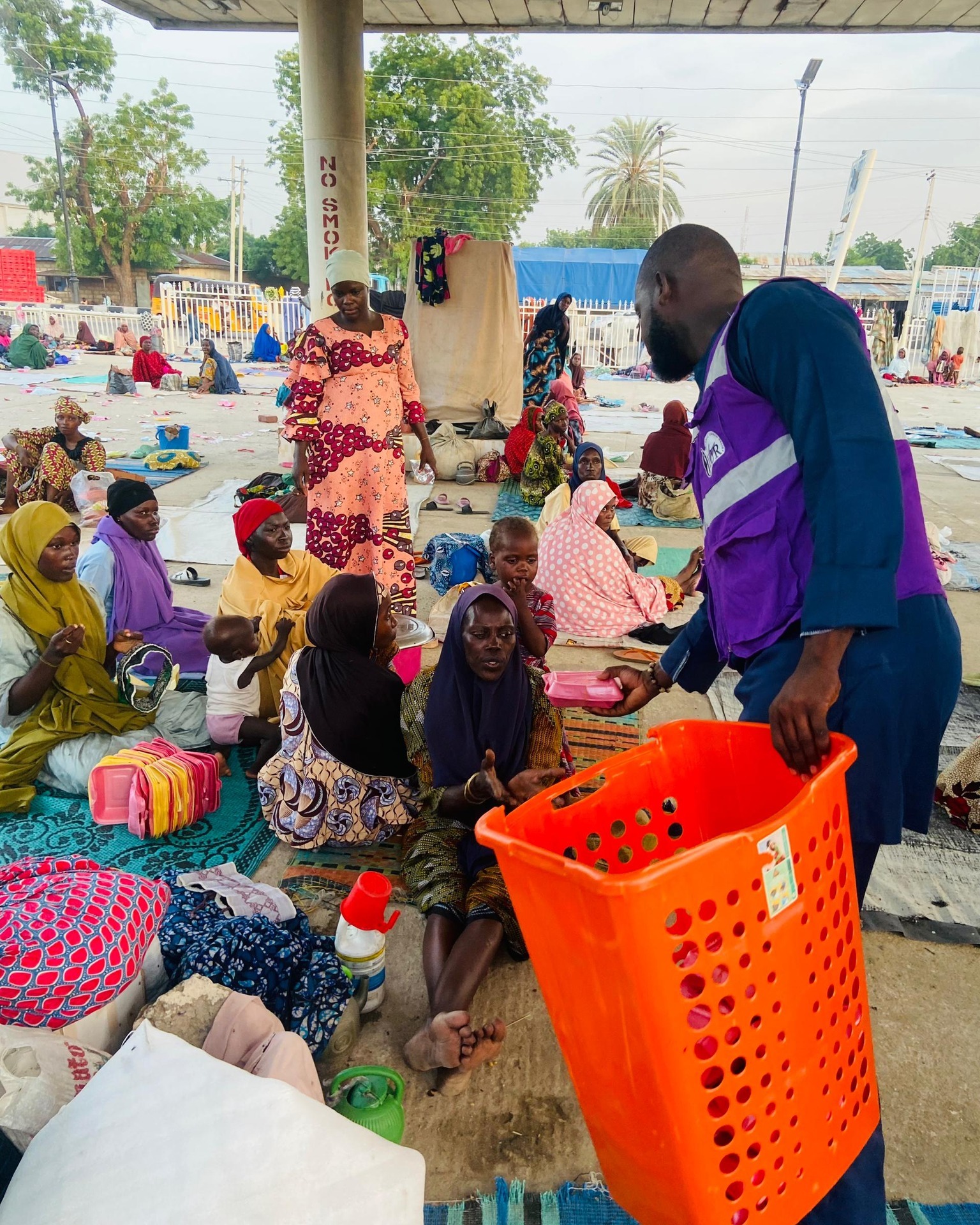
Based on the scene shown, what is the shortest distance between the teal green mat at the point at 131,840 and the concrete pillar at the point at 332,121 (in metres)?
4.73

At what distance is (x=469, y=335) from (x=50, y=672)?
731 cm

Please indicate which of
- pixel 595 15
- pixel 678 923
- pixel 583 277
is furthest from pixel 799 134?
pixel 678 923

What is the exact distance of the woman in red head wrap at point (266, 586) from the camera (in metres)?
3.56

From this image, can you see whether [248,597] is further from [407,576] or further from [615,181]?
[615,181]

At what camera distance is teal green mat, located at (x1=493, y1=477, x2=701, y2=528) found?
740 cm

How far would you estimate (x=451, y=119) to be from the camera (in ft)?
80.2

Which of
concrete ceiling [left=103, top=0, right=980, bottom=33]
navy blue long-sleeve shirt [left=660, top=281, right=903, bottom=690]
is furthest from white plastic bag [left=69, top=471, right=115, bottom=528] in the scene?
navy blue long-sleeve shirt [left=660, top=281, right=903, bottom=690]

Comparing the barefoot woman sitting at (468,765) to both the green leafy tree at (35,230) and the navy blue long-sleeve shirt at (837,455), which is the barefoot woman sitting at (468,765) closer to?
the navy blue long-sleeve shirt at (837,455)

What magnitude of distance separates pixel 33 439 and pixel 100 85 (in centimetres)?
3206

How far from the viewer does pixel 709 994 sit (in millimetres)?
1048

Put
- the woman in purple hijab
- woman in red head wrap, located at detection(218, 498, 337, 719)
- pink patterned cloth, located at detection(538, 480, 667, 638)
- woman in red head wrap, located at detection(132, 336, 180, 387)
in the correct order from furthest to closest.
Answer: woman in red head wrap, located at detection(132, 336, 180, 387) → pink patterned cloth, located at detection(538, 480, 667, 638) → the woman in purple hijab → woman in red head wrap, located at detection(218, 498, 337, 719)

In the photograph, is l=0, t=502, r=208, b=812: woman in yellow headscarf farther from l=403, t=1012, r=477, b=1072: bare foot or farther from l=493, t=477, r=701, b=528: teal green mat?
l=493, t=477, r=701, b=528: teal green mat

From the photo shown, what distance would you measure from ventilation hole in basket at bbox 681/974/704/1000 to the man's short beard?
39.7 inches

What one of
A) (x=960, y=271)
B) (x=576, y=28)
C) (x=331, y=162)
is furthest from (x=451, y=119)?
(x=331, y=162)
